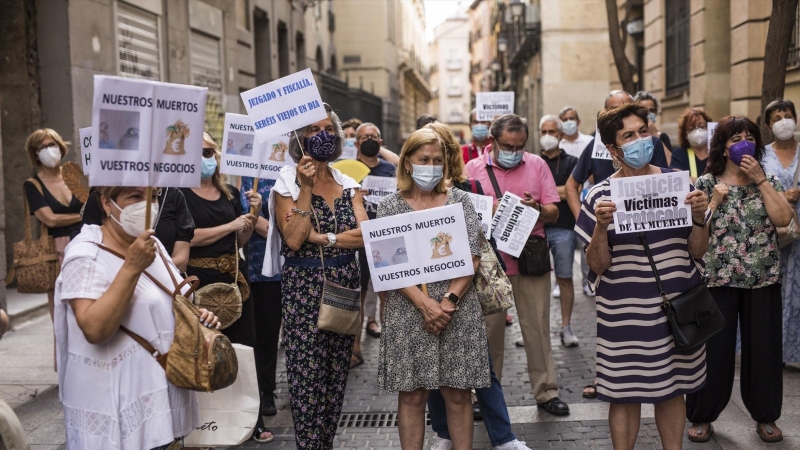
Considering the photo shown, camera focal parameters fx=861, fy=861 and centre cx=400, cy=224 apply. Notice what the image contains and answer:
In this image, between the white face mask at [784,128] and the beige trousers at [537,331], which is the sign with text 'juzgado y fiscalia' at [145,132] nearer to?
the beige trousers at [537,331]

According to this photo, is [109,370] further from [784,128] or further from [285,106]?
[784,128]

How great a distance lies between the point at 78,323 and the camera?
10.5ft

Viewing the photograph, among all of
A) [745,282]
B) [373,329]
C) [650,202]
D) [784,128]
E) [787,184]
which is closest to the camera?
[650,202]

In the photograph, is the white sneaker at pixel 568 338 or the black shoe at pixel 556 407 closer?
the black shoe at pixel 556 407

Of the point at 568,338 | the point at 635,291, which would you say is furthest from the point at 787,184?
the point at 635,291

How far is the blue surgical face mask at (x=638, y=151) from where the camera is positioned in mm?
4414

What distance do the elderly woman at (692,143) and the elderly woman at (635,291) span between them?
2.83 metres

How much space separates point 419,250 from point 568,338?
4.21 meters

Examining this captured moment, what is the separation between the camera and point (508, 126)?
621cm

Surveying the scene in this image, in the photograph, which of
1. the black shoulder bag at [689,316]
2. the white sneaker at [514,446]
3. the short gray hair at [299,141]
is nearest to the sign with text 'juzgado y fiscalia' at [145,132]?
the short gray hair at [299,141]

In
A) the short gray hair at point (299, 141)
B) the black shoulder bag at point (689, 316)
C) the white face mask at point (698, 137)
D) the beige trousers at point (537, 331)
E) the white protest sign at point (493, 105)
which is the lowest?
the beige trousers at point (537, 331)

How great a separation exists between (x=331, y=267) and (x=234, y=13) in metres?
13.6

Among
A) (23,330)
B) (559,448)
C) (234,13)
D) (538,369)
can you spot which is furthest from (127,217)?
(234,13)

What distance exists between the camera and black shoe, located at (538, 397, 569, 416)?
6227 millimetres
